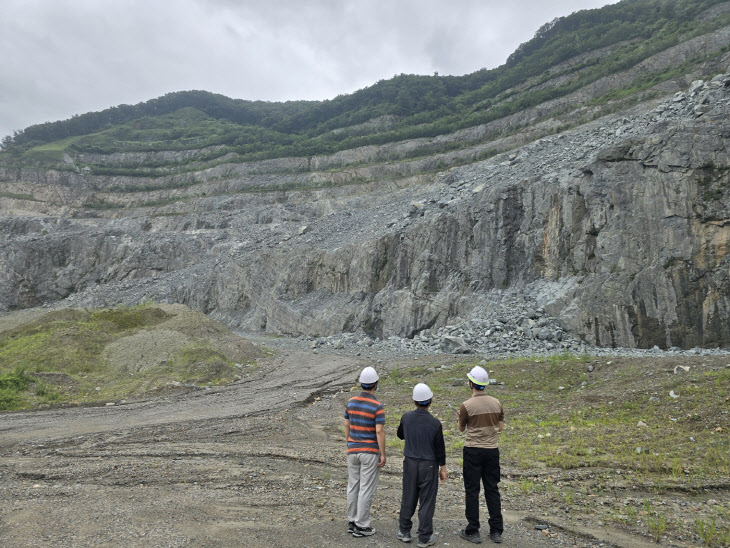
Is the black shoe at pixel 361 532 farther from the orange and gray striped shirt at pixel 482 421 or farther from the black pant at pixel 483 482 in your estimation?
the orange and gray striped shirt at pixel 482 421

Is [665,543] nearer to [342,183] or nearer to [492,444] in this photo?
[492,444]

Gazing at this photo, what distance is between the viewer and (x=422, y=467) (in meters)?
4.97

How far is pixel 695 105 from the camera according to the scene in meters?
23.2

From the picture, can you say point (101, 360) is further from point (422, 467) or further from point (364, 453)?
point (422, 467)

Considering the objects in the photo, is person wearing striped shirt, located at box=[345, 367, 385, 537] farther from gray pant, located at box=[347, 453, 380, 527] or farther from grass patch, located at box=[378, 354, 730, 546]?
grass patch, located at box=[378, 354, 730, 546]

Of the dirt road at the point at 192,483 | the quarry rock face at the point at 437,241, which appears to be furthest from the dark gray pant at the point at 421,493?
the quarry rock face at the point at 437,241

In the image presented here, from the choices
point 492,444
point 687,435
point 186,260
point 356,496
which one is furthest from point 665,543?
point 186,260

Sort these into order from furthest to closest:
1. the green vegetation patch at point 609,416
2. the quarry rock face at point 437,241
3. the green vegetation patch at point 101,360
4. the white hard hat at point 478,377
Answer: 1. the quarry rock face at point 437,241
2. the green vegetation patch at point 101,360
3. the green vegetation patch at point 609,416
4. the white hard hat at point 478,377

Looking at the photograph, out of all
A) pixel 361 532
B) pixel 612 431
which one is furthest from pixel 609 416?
pixel 361 532

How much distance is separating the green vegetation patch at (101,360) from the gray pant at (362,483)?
14.1 metres

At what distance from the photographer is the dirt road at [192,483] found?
17.1 feet

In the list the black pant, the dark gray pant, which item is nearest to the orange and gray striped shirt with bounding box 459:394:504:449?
the black pant

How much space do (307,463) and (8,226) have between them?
67.6 metres

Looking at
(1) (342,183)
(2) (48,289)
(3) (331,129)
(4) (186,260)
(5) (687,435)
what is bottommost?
(5) (687,435)
